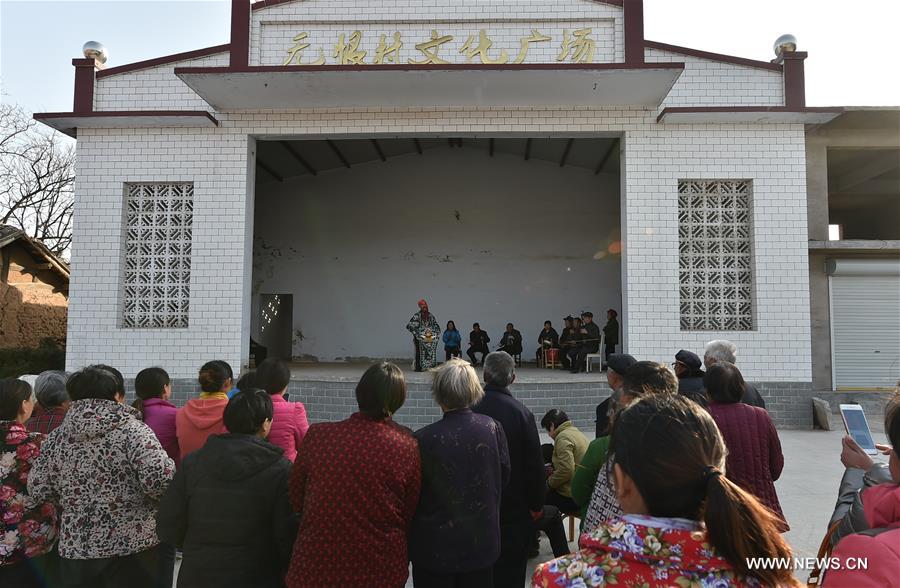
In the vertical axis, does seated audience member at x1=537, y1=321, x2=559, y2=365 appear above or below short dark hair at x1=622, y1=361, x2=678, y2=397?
below

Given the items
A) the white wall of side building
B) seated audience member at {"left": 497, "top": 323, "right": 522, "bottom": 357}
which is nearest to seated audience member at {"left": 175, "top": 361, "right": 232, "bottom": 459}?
the white wall of side building

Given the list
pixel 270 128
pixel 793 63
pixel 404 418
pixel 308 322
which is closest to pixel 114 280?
pixel 270 128

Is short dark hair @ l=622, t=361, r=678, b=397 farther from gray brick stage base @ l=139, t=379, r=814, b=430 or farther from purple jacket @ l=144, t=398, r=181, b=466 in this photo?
gray brick stage base @ l=139, t=379, r=814, b=430

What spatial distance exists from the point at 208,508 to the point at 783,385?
8800mm

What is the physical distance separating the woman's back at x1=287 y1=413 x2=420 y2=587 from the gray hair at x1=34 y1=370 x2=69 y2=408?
70.1 inches

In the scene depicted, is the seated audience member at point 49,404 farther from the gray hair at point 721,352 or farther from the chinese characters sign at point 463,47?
the chinese characters sign at point 463,47

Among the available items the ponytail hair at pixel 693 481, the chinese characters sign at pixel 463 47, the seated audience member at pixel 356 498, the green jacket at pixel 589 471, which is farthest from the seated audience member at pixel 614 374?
the chinese characters sign at pixel 463 47

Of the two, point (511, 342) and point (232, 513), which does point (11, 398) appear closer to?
point (232, 513)

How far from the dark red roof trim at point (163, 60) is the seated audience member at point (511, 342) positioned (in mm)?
8140

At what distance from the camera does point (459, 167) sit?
49.7ft

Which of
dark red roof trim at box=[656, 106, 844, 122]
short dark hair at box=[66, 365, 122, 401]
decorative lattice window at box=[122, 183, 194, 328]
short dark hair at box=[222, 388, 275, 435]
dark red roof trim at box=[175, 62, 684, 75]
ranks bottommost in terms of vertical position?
short dark hair at box=[222, 388, 275, 435]

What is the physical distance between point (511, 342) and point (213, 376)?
10552mm

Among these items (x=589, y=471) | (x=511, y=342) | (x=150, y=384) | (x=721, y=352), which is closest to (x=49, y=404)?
(x=150, y=384)

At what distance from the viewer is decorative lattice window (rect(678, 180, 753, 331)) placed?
8.75m
